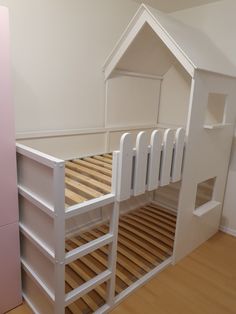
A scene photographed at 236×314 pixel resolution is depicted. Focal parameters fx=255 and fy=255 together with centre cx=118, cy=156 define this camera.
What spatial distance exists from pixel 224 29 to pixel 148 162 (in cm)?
158

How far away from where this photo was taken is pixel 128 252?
2.15 metres

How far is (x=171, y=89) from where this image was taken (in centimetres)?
273

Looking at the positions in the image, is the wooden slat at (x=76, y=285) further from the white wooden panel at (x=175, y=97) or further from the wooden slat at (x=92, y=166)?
the white wooden panel at (x=175, y=97)

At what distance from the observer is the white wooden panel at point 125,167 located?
1.37 metres

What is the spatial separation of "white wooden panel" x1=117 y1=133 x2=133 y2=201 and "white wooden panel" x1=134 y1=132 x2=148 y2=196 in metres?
0.05

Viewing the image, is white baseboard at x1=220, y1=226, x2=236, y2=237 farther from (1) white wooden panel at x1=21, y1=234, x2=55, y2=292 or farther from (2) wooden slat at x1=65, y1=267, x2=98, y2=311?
(1) white wooden panel at x1=21, y1=234, x2=55, y2=292

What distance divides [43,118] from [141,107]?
3.64 feet

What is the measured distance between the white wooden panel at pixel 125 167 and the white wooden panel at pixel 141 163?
49mm

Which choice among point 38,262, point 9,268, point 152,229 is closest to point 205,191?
point 152,229

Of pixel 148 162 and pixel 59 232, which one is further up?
pixel 148 162

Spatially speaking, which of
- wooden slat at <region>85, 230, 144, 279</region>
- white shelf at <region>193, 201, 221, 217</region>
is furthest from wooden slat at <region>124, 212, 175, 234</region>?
wooden slat at <region>85, 230, 144, 279</region>

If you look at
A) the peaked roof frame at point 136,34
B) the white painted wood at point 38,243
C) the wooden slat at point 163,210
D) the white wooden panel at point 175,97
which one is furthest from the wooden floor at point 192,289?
the peaked roof frame at point 136,34

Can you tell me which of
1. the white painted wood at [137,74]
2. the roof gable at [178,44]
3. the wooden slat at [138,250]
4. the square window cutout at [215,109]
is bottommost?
the wooden slat at [138,250]

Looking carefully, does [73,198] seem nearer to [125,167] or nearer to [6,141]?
[125,167]
